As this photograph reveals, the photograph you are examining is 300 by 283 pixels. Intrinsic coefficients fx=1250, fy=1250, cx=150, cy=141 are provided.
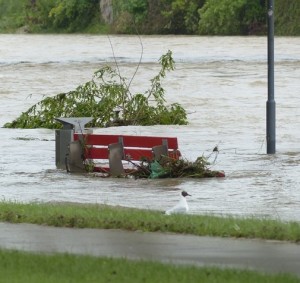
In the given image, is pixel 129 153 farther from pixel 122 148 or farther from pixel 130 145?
pixel 122 148

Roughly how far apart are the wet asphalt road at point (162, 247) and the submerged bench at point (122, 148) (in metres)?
8.74

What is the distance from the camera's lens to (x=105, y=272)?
9992 mm

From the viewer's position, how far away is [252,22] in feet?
323

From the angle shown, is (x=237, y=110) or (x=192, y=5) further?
(x=192, y=5)

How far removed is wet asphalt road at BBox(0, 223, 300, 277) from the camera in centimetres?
1079

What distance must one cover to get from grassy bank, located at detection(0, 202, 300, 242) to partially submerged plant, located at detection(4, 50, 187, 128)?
15174 millimetres

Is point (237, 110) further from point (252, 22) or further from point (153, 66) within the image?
point (252, 22)

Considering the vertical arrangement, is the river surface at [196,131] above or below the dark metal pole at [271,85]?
below

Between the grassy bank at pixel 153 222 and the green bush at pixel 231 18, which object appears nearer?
the grassy bank at pixel 153 222

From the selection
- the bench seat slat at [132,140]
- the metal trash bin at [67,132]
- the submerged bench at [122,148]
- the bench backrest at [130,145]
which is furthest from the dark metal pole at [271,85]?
the metal trash bin at [67,132]

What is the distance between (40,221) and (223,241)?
94.6 inches

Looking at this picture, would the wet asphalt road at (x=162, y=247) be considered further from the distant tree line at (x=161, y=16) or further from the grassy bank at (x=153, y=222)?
the distant tree line at (x=161, y=16)

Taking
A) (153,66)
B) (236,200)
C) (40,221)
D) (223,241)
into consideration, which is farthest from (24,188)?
(153,66)

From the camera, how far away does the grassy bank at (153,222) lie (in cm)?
1234
